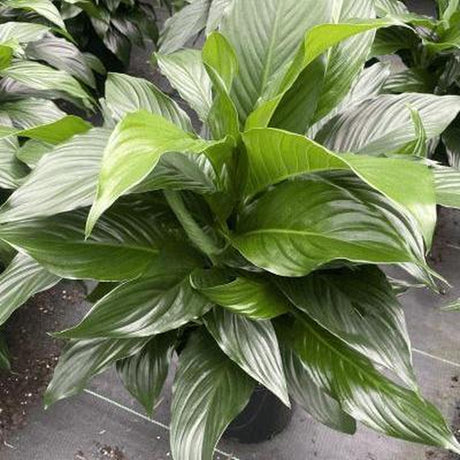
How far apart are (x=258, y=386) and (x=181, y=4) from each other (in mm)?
1661

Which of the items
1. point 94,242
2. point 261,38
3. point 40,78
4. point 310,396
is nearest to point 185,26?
point 40,78

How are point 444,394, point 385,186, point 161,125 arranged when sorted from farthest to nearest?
point 444,394 → point 161,125 → point 385,186

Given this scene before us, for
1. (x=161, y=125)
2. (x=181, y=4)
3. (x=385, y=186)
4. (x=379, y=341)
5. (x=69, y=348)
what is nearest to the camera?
(x=385, y=186)

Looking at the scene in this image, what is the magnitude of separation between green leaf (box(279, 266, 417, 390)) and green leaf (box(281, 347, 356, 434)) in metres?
0.16

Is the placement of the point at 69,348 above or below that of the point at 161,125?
below

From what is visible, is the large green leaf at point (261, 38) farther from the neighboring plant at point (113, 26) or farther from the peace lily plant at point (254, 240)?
the neighboring plant at point (113, 26)

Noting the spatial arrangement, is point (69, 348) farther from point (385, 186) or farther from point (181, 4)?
point (181, 4)

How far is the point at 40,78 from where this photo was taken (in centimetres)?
150

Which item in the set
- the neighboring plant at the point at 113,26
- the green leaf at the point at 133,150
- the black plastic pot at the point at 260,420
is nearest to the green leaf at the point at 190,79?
the green leaf at the point at 133,150

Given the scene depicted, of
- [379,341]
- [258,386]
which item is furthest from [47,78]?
[379,341]

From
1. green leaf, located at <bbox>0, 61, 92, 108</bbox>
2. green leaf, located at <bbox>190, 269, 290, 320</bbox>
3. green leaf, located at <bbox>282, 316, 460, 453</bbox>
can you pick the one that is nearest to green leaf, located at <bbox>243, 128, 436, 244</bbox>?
green leaf, located at <bbox>190, 269, 290, 320</bbox>

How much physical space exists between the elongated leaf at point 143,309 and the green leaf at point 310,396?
22cm

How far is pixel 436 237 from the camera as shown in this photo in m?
2.08

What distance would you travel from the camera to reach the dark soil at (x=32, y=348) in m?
1.63
